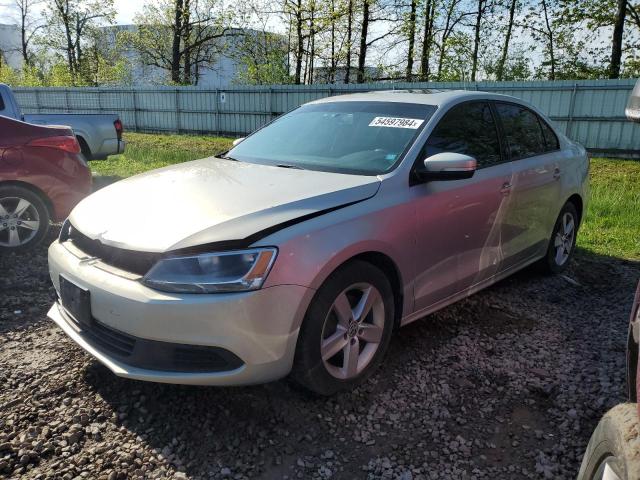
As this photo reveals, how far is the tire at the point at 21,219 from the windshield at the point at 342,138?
7.87ft

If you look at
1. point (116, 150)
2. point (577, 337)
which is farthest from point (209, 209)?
point (116, 150)

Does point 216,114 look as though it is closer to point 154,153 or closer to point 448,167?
point 154,153

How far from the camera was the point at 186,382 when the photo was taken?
238 centimetres

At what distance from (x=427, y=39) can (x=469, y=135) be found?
73.0 ft

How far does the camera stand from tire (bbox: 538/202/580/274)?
4781 millimetres

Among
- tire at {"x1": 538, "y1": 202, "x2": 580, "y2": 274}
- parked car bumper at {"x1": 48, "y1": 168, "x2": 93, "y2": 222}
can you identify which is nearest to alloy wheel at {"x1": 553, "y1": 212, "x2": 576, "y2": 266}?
tire at {"x1": 538, "y1": 202, "x2": 580, "y2": 274}

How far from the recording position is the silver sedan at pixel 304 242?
236 centimetres

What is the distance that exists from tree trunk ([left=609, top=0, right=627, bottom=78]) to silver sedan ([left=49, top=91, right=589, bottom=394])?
17826mm

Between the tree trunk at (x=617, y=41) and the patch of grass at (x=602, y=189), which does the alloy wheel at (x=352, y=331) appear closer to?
the patch of grass at (x=602, y=189)

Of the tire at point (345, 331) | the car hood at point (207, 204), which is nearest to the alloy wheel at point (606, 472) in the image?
the tire at point (345, 331)

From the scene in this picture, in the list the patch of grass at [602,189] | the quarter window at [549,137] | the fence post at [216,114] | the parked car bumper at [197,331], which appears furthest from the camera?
the fence post at [216,114]

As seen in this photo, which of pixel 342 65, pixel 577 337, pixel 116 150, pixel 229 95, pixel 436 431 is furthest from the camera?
pixel 342 65

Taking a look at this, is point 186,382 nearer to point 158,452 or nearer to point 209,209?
point 158,452

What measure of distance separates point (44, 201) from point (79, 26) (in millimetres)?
35756
